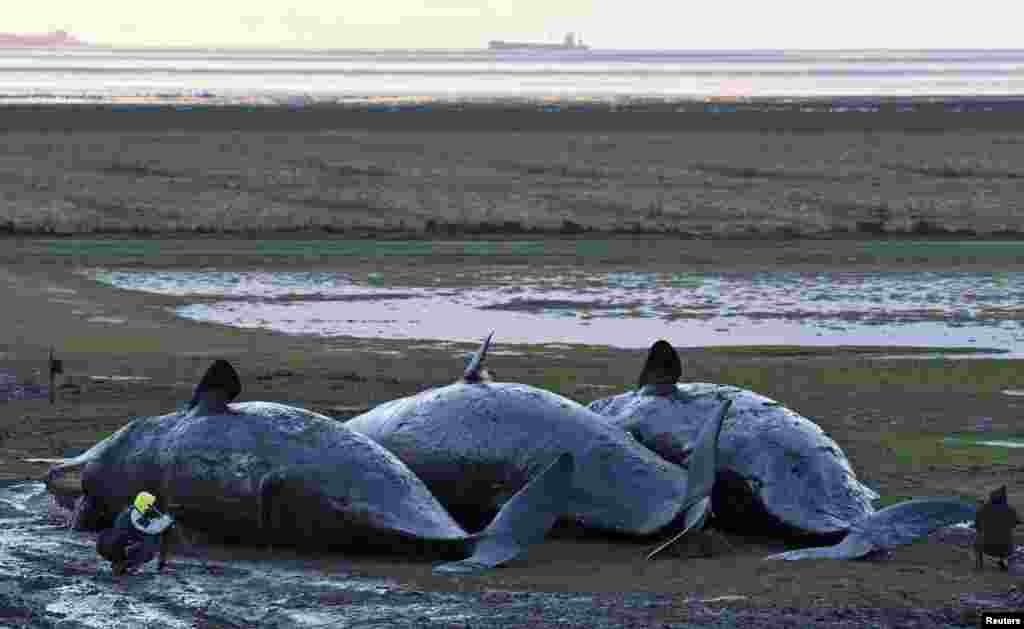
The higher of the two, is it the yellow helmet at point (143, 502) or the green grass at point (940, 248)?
the yellow helmet at point (143, 502)

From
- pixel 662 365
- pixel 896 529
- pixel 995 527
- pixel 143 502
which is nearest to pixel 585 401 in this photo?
pixel 662 365

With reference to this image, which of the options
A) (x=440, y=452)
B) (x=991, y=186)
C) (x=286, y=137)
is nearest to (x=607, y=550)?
(x=440, y=452)

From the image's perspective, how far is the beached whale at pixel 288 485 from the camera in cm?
1235

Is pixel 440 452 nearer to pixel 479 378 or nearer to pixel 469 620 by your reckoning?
pixel 479 378

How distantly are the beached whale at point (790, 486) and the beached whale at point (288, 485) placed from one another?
1.28 meters

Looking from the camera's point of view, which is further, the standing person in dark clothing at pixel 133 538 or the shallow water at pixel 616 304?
the shallow water at pixel 616 304

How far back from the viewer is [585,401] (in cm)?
2109

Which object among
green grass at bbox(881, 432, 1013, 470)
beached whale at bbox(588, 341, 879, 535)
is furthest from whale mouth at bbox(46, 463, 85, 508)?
green grass at bbox(881, 432, 1013, 470)

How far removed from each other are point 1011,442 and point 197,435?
30.1 ft

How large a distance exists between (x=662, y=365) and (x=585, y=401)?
6.75 m

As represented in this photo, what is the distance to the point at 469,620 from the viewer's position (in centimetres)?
1104

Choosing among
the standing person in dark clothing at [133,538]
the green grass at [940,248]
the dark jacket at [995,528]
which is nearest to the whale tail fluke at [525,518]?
the standing person in dark clothing at [133,538]

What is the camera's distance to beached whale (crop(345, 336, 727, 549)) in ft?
42.3

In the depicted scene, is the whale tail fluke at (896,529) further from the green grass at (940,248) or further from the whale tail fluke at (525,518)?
the green grass at (940,248)
